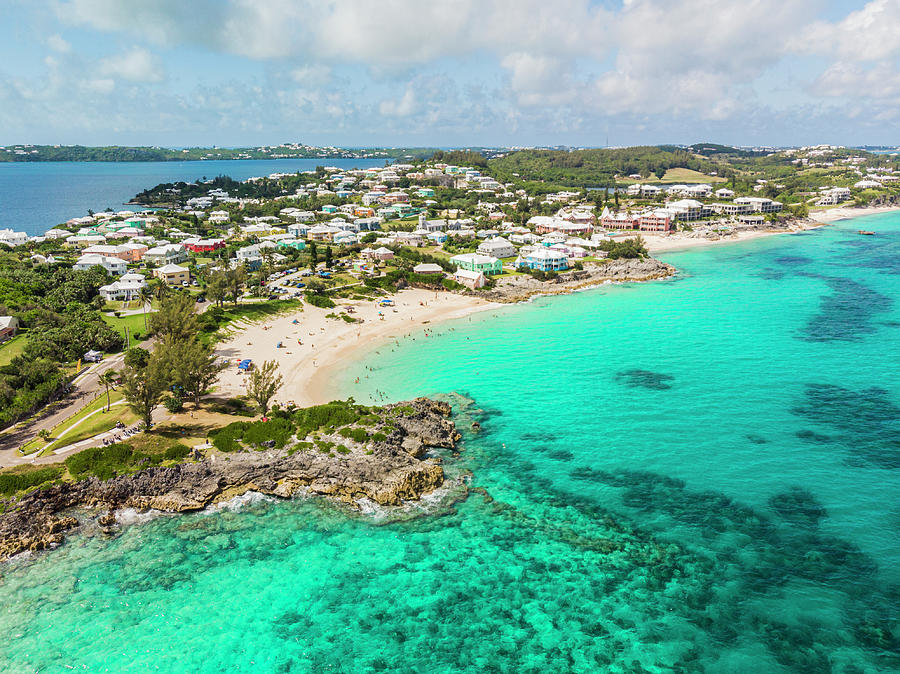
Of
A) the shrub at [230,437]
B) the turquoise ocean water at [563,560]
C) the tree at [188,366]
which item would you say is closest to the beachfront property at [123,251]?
the tree at [188,366]

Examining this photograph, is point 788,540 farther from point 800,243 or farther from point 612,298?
point 800,243

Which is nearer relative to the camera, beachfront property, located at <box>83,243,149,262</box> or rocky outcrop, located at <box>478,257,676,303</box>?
rocky outcrop, located at <box>478,257,676,303</box>

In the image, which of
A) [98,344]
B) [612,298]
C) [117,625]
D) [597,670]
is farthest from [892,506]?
[98,344]

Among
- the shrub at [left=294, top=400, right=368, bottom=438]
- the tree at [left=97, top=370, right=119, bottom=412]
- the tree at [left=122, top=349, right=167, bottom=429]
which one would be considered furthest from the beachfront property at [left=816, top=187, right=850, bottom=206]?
the tree at [left=97, top=370, right=119, bottom=412]

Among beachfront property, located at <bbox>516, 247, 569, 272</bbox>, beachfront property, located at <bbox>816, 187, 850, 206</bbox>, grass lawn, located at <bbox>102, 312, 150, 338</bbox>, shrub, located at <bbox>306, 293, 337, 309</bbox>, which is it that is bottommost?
grass lawn, located at <bbox>102, 312, 150, 338</bbox>

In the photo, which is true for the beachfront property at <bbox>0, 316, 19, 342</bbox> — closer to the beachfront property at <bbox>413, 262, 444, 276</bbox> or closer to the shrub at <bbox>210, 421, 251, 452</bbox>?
the shrub at <bbox>210, 421, 251, 452</bbox>

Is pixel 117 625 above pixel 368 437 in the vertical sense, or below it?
below

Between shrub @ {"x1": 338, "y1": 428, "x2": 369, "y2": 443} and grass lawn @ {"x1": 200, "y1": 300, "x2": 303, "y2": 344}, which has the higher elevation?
grass lawn @ {"x1": 200, "y1": 300, "x2": 303, "y2": 344}
